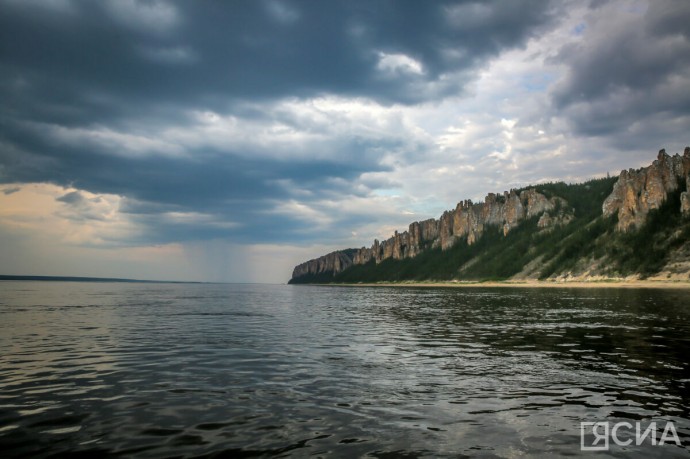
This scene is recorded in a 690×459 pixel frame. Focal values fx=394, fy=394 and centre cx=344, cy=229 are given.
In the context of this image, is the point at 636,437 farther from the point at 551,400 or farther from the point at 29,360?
the point at 29,360

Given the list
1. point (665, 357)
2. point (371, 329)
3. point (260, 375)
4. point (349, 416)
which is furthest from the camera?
point (371, 329)

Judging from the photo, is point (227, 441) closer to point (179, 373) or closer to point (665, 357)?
point (179, 373)

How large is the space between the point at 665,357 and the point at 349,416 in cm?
2034

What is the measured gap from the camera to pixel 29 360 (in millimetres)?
22766

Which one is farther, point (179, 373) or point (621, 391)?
point (179, 373)

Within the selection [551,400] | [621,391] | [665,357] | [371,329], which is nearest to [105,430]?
[551,400]

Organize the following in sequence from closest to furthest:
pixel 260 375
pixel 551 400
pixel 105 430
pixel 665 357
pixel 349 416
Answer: pixel 105 430 < pixel 349 416 < pixel 551 400 < pixel 260 375 < pixel 665 357

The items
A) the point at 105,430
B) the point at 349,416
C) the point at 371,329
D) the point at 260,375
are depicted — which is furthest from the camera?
the point at 371,329

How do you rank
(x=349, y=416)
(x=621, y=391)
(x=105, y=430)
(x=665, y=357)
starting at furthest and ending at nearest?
(x=665, y=357), (x=621, y=391), (x=349, y=416), (x=105, y=430)

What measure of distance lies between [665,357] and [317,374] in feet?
64.7

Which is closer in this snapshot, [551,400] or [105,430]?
[105,430]

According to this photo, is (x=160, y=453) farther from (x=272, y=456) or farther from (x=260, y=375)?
(x=260, y=375)

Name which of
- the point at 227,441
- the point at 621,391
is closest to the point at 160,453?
the point at 227,441

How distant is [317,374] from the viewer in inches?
769
